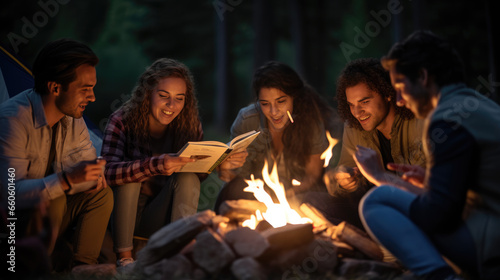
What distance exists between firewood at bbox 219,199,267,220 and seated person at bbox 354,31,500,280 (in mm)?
922

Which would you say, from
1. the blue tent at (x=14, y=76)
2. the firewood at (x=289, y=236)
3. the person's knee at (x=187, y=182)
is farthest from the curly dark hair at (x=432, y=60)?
the blue tent at (x=14, y=76)

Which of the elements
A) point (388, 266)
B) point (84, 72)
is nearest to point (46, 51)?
point (84, 72)

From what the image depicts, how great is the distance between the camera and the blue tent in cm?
419

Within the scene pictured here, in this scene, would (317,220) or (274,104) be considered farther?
(274,104)

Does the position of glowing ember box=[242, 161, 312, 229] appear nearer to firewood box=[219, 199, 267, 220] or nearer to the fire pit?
firewood box=[219, 199, 267, 220]

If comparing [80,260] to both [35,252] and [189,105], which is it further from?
[189,105]

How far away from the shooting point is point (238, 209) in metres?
3.04

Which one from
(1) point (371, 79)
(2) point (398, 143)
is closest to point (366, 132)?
(2) point (398, 143)

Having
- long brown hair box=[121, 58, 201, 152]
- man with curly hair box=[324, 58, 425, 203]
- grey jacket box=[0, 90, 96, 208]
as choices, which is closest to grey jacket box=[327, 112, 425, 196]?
man with curly hair box=[324, 58, 425, 203]

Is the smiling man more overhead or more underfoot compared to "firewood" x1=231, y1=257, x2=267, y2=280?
more overhead

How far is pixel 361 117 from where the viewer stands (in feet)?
11.4

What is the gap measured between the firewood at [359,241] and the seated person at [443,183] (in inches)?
19.8

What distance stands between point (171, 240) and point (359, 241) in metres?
1.26

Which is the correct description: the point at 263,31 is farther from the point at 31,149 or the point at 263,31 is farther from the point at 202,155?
the point at 31,149
